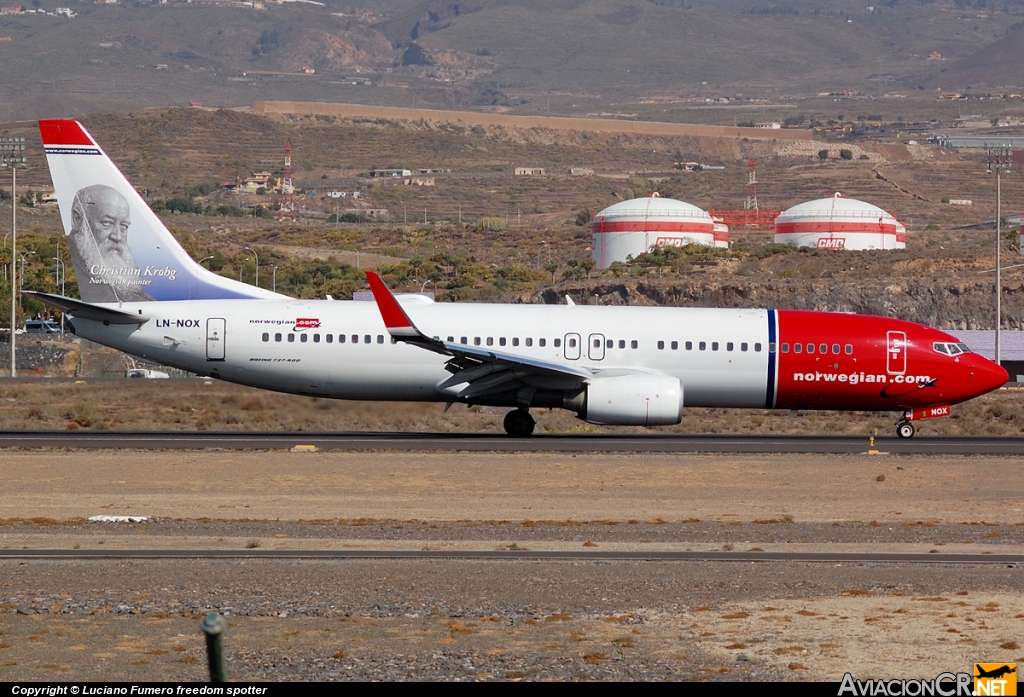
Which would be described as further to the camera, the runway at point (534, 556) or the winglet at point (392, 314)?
the winglet at point (392, 314)

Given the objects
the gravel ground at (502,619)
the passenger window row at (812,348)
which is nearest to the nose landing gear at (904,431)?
the passenger window row at (812,348)

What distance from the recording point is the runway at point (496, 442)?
3059 cm

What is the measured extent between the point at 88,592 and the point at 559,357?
60.2 ft

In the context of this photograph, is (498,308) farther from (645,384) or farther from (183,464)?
(183,464)

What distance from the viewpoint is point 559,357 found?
107 ft

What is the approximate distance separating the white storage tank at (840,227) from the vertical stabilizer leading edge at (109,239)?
83.7 m

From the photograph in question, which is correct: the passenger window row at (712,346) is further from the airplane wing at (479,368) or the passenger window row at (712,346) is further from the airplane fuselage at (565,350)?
the airplane wing at (479,368)

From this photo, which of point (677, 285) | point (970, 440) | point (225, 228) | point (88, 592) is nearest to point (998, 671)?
point (88, 592)

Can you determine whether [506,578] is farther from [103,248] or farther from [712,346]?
[103,248]

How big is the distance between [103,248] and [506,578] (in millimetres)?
19926

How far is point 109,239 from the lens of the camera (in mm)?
33375

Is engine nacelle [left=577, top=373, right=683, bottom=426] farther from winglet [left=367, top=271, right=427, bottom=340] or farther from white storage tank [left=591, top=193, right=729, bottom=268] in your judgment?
white storage tank [left=591, top=193, right=729, bottom=268]

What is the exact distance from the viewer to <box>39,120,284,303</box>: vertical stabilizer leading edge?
3319 cm

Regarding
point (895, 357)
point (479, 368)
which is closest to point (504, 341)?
point (479, 368)
